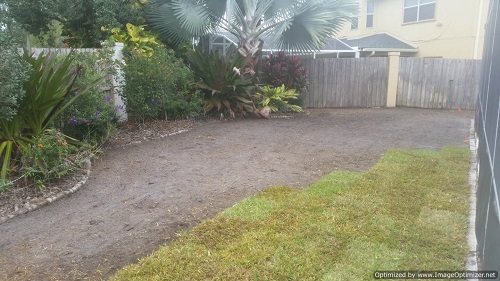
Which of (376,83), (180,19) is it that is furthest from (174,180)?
(376,83)

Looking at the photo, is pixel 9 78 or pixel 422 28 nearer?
pixel 9 78

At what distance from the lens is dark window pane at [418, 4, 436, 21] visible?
1786 centimetres

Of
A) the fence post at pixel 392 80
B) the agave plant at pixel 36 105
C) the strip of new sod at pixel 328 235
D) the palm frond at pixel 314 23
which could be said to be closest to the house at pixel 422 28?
the fence post at pixel 392 80

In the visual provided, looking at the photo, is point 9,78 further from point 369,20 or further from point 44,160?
point 369,20

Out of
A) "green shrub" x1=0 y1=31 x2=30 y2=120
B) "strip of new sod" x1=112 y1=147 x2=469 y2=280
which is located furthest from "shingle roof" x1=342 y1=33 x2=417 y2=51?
"green shrub" x1=0 y1=31 x2=30 y2=120

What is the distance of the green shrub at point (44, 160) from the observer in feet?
16.1

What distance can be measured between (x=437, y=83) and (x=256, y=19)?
6.71 meters

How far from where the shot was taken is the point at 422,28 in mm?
18500

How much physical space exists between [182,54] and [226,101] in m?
2.73

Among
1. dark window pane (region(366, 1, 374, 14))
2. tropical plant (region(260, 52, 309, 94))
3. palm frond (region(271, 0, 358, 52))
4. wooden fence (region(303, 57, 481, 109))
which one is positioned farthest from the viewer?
dark window pane (region(366, 1, 374, 14))

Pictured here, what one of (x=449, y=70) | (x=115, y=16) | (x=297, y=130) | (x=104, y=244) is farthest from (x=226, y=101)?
(x=449, y=70)

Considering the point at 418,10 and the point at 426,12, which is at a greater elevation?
the point at 418,10

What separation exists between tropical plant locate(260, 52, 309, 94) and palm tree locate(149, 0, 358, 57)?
0.51 metres

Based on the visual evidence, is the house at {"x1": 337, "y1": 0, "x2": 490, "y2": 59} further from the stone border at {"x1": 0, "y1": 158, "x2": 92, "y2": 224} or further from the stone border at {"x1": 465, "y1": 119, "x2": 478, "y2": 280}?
the stone border at {"x1": 0, "y1": 158, "x2": 92, "y2": 224}
